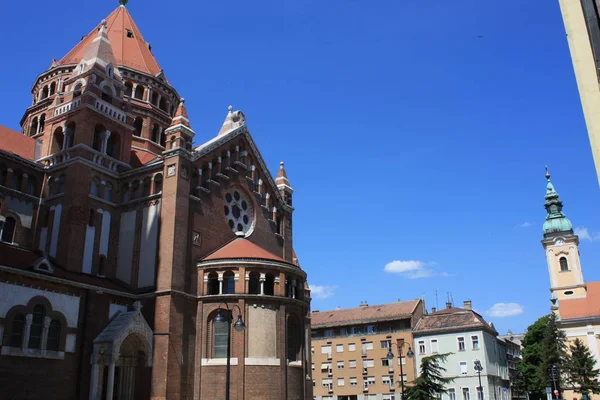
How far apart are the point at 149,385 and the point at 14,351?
7.32 m

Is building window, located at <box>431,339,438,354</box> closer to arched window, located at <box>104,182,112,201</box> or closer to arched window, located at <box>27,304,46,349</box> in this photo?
arched window, located at <box>104,182,112,201</box>

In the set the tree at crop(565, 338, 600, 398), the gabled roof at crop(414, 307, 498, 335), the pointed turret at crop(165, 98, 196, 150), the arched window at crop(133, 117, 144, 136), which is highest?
the arched window at crop(133, 117, 144, 136)

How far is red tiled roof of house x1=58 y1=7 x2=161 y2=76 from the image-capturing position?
48.8 meters

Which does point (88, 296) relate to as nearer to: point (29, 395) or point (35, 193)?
point (29, 395)

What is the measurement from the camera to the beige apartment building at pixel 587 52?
9.45 metres

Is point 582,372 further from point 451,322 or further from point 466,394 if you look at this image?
point 451,322

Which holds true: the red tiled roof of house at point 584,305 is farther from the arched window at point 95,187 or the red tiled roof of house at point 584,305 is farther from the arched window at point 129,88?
the arched window at point 95,187

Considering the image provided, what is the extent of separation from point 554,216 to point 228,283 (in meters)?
64.5

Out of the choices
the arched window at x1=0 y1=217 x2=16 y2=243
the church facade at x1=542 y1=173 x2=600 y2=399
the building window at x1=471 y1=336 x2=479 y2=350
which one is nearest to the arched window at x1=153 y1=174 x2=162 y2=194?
the arched window at x1=0 y1=217 x2=16 y2=243

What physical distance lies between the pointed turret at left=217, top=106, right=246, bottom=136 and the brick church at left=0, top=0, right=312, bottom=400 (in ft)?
3.58

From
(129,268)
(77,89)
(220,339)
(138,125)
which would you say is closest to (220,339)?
(220,339)

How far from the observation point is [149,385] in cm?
3059

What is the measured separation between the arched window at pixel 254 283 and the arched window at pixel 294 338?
2811 mm

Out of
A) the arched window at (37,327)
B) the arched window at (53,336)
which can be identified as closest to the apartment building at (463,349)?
the arched window at (53,336)
